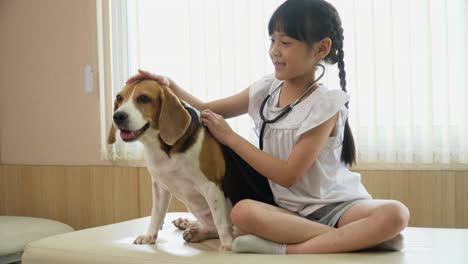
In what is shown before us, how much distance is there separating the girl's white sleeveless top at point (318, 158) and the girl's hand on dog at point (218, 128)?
13 centimetres

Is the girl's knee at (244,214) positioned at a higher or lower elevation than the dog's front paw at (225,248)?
higher

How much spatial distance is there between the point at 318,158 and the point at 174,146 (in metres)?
0.38

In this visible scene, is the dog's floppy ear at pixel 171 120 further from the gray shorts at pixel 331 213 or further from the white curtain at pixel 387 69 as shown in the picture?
the white curtain at pixel 387 69

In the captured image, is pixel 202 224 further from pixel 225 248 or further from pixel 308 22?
pixel 308 22

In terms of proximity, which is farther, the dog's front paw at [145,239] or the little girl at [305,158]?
the dog's front paw at [145,239]

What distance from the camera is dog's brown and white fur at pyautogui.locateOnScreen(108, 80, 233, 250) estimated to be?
131cm

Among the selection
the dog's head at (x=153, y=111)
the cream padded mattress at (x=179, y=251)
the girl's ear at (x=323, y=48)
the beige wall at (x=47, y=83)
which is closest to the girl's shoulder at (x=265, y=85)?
the girl's ear at (x=323, y=48)

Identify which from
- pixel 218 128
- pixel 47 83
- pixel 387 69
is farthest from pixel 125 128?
pixel 47 83

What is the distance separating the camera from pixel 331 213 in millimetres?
1400

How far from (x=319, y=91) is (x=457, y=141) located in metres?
0.90

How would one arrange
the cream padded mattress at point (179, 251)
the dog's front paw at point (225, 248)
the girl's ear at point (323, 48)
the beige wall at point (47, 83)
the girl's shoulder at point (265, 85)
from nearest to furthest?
the cream padded mattress at point (179, 251) → the dog's front paw at point (225, 248) → the girl's ear at point (323, 48) → the girl's shoulder at point (265, 85) → the beige wall at point (47, 83)

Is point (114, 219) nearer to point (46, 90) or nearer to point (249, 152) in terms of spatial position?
point (46, 90)

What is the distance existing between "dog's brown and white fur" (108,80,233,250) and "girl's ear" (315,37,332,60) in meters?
0.35

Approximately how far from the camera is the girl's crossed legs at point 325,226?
4.09ft
